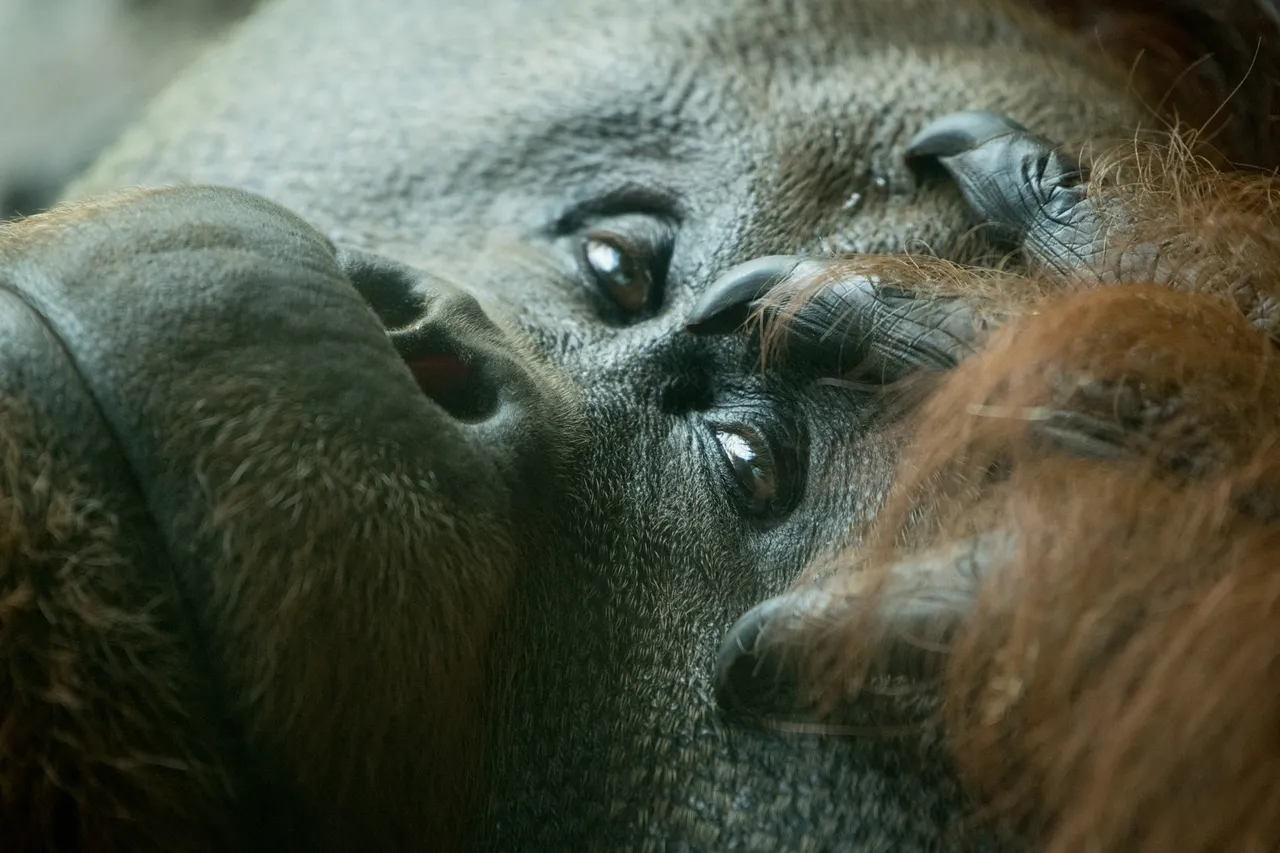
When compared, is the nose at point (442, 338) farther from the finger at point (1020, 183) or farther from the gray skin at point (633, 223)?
the finger at point (1020, 183)

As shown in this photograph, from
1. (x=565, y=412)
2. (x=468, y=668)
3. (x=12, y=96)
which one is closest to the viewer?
(x=468, y=668)

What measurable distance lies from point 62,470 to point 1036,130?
766 millimetres

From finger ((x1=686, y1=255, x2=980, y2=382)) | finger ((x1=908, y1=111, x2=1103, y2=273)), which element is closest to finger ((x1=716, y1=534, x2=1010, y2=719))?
finger ((x1=686, y1=255, x2=980, y2=382))

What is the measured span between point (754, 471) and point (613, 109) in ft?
1.52

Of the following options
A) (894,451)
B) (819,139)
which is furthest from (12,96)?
(894,451)

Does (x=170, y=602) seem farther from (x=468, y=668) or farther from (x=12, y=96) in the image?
(x=12, y=96)

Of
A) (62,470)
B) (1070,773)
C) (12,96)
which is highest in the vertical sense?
(62,470)

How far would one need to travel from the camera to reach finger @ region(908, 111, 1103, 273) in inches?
31.4

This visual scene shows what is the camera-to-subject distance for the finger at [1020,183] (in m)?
0.80

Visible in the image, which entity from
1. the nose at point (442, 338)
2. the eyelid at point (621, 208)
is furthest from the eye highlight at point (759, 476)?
the eyelid at point (621, 208)

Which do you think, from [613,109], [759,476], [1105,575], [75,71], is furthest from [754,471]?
[75,71]

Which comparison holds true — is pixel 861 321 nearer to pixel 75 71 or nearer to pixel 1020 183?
pixel 1020 183

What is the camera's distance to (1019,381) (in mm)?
612

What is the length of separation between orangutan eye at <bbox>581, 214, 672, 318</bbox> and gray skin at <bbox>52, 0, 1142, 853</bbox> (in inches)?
0.4
